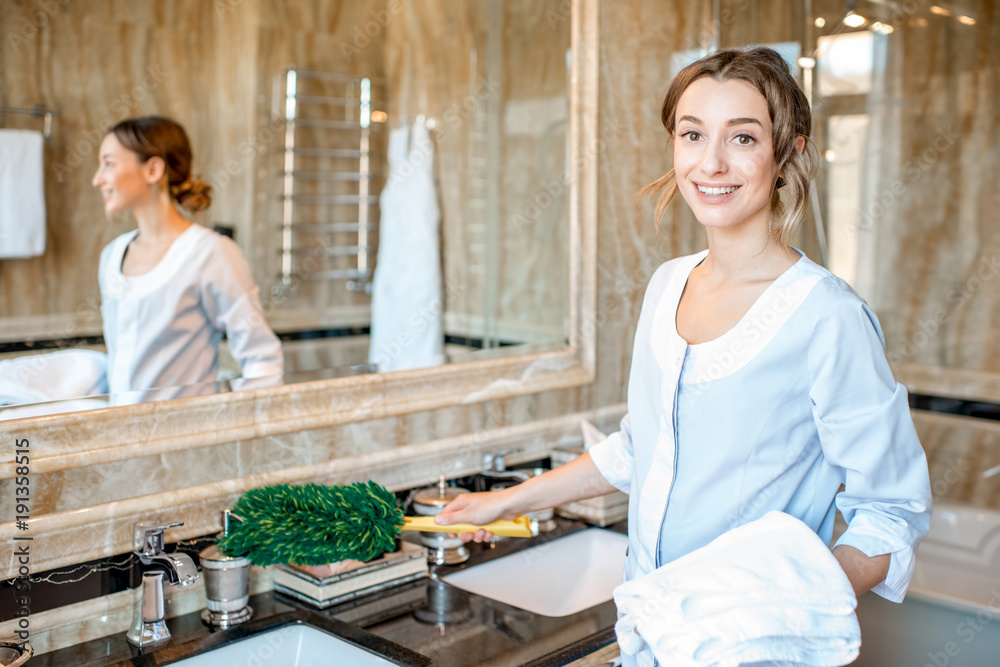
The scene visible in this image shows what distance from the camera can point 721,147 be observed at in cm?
119

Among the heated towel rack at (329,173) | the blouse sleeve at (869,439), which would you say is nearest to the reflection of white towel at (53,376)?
the heated towel rack at (329,173)

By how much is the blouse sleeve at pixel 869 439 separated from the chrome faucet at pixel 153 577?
0.90 metres

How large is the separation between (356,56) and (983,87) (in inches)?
73.9

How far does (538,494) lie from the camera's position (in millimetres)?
1439

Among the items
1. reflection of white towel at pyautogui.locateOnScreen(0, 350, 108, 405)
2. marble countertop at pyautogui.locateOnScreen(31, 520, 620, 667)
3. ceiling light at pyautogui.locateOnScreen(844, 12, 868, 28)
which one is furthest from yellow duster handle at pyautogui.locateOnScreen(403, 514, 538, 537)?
ceiling light at pyautogui.locateOnScreen(844, 12, 868, 28)

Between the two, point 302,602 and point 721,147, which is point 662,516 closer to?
point 721,147

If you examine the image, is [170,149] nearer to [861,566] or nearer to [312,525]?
[312,525]

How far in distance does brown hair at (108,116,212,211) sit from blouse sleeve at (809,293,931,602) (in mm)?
1038

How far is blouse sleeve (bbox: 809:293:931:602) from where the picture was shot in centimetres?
111

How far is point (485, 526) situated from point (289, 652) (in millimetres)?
360

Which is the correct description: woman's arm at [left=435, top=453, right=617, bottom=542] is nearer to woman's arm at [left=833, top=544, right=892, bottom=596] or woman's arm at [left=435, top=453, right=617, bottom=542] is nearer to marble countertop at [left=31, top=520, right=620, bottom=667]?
marble countertop at [left=31, top=520, right=620, bottom=667]

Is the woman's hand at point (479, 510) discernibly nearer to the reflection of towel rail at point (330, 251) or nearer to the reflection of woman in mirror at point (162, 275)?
the reflection of woman in mirror at point (162, 275)

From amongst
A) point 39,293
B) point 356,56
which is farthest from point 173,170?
point 356,56

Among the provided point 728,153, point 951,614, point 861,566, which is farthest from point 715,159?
point 951,614
